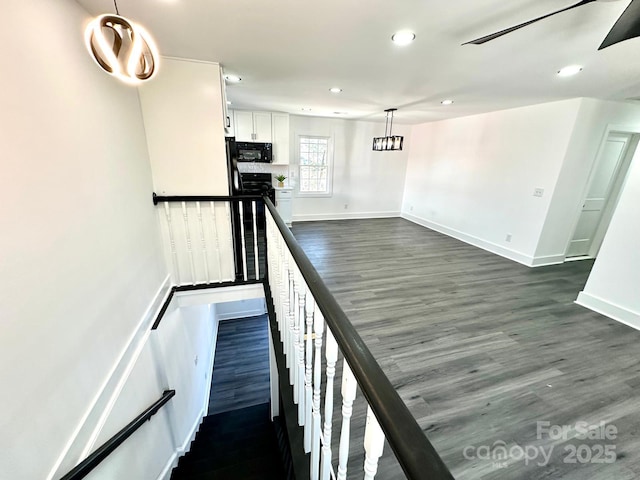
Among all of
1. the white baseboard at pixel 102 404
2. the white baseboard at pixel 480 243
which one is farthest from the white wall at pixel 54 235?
the white baseboard at pixel 480 243

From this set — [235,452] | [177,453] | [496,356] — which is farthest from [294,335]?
[177,453]

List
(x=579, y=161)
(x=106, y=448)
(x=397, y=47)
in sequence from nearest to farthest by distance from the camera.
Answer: (x=106, y=448) < (x=397, y=47) < (x=579, y=161)

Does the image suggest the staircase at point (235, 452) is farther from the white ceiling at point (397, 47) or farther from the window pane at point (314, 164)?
the window pane at point (314, 164)

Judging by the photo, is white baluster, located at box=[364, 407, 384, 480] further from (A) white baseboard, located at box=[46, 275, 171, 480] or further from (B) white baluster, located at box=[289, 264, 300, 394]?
(A) white baseboard, located at box=[46, 275, 171, 480]

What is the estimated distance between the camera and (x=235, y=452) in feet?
7.57

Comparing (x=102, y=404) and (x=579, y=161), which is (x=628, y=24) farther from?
(x=579, y=161)

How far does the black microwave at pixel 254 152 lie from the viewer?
211 inches

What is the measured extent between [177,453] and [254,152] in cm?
491

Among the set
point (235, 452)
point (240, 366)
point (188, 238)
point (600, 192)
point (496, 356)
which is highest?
point (600, 192)

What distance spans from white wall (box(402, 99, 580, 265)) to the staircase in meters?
4.48

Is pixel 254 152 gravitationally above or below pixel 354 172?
above

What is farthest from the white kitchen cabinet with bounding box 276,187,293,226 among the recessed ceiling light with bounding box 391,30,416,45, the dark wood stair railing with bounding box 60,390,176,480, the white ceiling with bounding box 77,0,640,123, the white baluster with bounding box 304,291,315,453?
the white baluster with bounding box 304,291,315,453

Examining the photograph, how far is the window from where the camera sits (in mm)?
6129

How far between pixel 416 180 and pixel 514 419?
5763 millimetres
